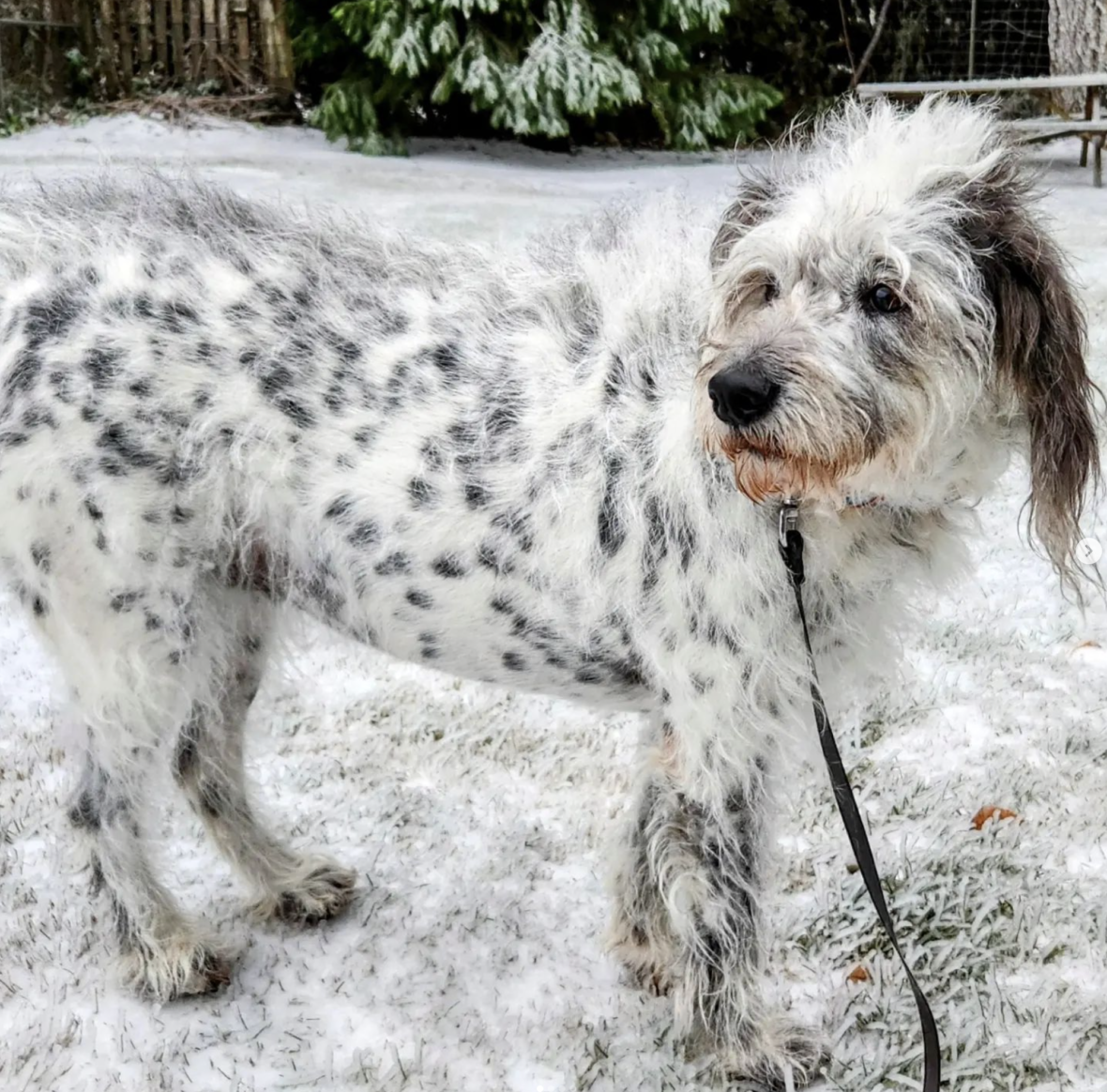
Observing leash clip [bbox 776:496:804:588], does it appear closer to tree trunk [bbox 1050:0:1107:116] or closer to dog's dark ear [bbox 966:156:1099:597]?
dog's dark ear [bbox 966:156:1099:597]

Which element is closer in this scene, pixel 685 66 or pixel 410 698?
pixel 410 698

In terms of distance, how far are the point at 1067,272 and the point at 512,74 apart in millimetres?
8777

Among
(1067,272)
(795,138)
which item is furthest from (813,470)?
(795,138)

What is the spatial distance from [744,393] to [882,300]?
33cm

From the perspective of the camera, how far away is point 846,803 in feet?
7.80

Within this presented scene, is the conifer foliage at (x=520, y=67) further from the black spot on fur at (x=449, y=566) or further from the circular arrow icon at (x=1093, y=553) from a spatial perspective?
the black spot on fur at (x=449, y=566)

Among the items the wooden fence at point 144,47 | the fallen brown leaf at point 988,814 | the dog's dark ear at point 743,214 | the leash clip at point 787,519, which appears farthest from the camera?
the wooden fence at point 144,47

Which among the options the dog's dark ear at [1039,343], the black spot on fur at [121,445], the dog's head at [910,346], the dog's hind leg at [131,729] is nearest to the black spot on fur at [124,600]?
the dog's hind leg at [131,729]

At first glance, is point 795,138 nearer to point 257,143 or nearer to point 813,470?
point 813,470

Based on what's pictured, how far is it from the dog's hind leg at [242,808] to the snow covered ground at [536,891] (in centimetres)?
9

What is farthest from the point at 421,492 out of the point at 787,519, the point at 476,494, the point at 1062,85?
the point at 1062,85

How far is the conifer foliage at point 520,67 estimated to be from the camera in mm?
9852

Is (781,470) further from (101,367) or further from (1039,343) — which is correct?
(101,367)

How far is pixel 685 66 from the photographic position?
1075 cm
